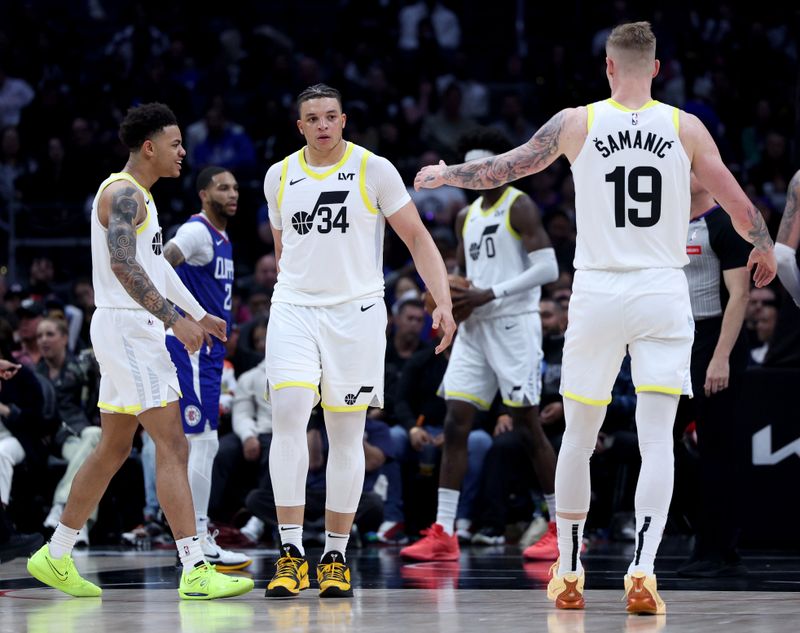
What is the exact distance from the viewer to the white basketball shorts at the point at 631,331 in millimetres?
5801

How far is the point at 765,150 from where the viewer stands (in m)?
15.7

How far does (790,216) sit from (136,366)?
3760mm

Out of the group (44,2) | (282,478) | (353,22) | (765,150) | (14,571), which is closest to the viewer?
(282,478)

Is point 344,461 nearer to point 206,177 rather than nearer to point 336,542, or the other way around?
point 336,542

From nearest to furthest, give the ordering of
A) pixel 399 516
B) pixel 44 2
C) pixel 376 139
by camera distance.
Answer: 1. pixel 399 516
2. pixel 376 139
3. pixel 44 2

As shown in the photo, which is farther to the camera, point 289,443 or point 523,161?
point 289,443

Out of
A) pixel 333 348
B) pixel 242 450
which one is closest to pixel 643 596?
pixel 333 348

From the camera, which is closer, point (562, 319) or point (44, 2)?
point (562, 319)

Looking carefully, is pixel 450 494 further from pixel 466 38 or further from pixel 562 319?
pixel 466 38

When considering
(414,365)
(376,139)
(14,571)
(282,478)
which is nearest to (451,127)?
(376,139)

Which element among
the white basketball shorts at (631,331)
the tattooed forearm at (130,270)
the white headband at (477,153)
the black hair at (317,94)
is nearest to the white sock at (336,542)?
the tattooed forearm at (130,270)

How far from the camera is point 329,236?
6691 mm

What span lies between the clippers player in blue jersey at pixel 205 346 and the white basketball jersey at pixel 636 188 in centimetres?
326

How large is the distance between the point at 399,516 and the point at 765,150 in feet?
23.5
